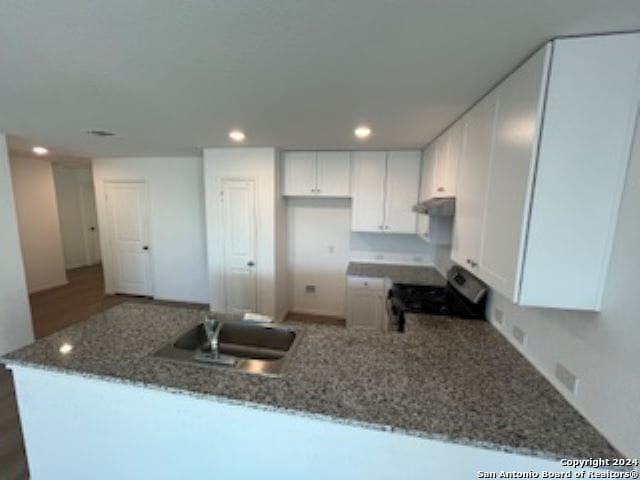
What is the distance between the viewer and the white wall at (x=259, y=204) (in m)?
3.62

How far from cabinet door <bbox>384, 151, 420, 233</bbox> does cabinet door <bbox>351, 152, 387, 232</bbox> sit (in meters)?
0.08

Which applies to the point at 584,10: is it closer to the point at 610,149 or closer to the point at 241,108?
the point at 610,149

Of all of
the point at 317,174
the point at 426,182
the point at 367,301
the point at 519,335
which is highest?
the point at 317,174

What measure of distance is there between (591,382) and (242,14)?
1.90 m

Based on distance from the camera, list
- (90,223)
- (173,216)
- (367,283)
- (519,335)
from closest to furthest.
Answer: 1. (519,335)
2. (367,283)
3. (173,216)
4. (90,223)

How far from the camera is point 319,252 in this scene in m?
4.36

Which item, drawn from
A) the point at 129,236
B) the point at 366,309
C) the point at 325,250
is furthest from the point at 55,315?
the point at 366,309

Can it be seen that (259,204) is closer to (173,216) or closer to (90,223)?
(173,216)

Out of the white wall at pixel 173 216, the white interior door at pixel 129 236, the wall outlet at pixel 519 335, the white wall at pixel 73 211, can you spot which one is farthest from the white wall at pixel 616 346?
the white wall at pixel 73 211

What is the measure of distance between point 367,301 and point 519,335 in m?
1.96

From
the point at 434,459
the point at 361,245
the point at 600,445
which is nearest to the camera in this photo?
the point at 600,445

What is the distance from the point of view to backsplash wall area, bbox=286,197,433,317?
4086 mm

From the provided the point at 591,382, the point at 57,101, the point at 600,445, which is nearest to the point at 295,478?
the point at 600,445

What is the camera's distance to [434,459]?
1124mm
